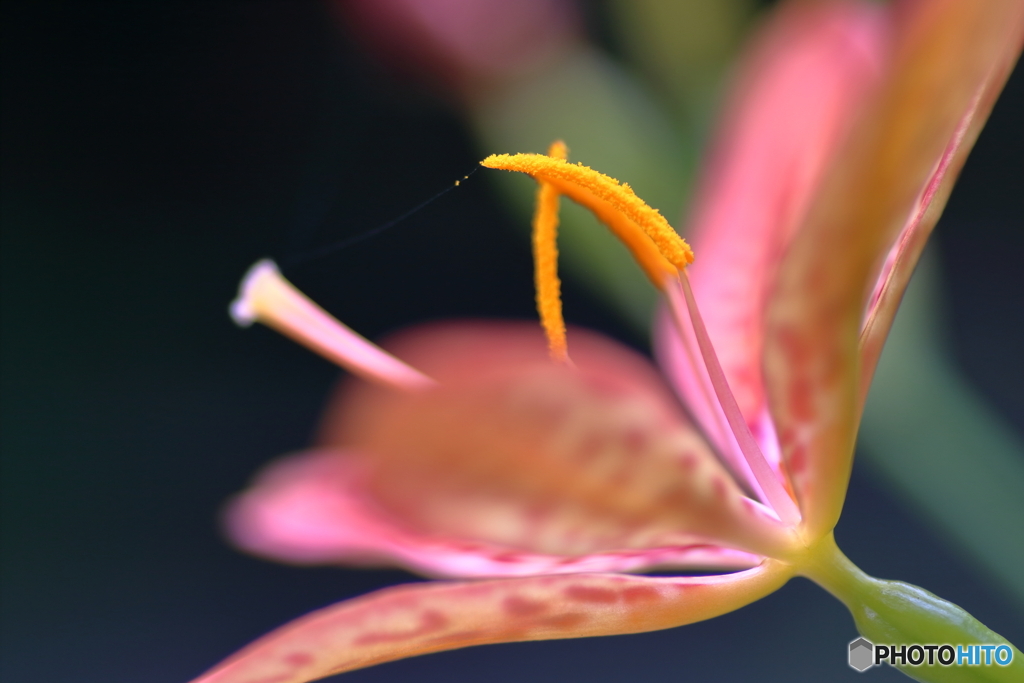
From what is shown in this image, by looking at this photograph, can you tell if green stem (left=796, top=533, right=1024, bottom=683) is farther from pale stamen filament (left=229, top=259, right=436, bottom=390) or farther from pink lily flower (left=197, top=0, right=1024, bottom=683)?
pale stamen filament (left=229, top=259, right=436, bottom=390)

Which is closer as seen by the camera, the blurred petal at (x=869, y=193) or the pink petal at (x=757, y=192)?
the blurred petal at (x=869, y=193)

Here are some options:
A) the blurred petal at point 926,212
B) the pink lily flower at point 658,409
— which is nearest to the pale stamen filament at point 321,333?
the pink lily flower at point 658,409

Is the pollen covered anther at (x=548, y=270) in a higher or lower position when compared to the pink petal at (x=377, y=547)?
higher

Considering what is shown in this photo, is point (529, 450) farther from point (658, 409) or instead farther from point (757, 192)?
point (757, 192)

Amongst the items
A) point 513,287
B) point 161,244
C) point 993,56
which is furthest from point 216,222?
point 993,56

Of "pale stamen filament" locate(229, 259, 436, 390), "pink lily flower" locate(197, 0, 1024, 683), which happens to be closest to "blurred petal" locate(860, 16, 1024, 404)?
"pink lily flower" locate(197, 0, 1024, 683)

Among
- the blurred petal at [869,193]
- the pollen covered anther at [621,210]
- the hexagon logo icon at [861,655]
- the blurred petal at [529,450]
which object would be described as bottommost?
the hexagon logo icon at [861,655]

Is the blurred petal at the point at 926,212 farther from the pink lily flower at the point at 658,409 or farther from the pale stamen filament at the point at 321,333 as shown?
the pale stamen filament at the point at 321,333

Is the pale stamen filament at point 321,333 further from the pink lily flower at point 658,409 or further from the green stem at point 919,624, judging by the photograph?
the green stem at point 919,624

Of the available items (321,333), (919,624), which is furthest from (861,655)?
(321,333)
